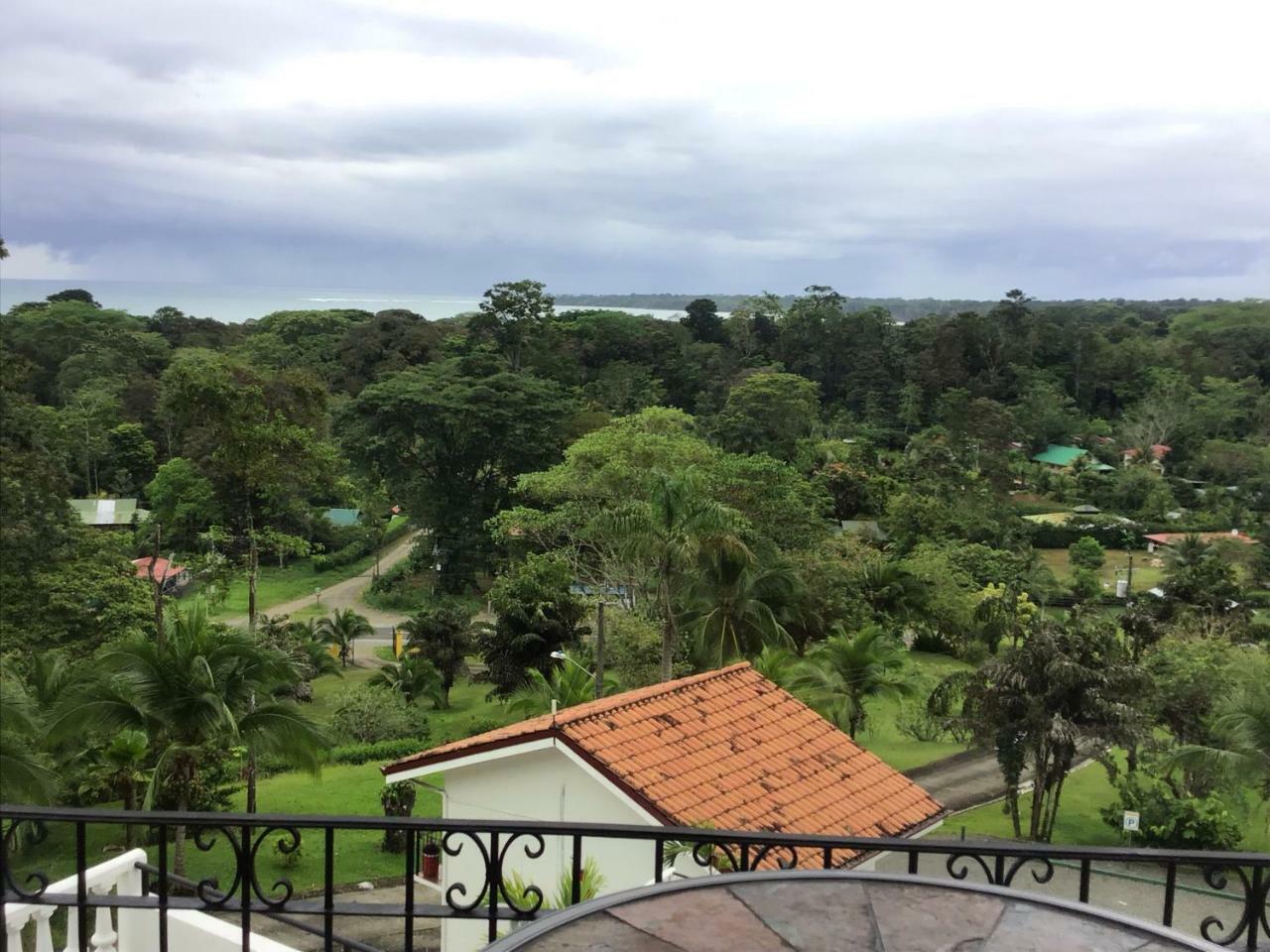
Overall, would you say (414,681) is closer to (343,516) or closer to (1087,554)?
(343,516)

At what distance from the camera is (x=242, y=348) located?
53844mm

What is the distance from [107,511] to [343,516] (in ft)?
26.8

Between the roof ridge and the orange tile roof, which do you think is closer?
the orange tile roof

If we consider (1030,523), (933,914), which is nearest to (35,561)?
(933,914)

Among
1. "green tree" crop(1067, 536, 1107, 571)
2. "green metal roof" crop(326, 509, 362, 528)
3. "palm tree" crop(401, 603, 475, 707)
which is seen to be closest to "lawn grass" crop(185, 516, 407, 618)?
"green metal roof" crop(326, 509, 362, 528)

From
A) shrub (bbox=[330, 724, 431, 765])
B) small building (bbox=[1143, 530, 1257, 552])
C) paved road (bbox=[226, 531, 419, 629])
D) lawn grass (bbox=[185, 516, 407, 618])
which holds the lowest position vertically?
paved road (bbox=[226, 531, 419, 629])

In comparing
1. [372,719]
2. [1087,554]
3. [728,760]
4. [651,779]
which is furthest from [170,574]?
[1087,554]

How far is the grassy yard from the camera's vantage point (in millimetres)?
34203

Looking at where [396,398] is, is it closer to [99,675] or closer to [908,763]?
[908,763]

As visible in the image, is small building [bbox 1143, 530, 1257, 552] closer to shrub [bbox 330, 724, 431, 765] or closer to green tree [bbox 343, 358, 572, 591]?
green tree [bbox 343, 358, 572, 591]

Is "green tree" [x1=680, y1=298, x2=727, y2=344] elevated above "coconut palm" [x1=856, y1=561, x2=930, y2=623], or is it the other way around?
"green tree" [x1=680, y1=298, x2=727, y2=344]

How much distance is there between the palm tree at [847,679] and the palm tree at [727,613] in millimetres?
2250

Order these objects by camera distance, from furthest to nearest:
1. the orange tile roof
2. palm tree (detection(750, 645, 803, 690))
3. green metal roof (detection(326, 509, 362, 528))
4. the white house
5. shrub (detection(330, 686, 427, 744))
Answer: green metal roof (detection(326, 509, 362, 528)) < shrub (detection(330, 686, 427, 744)) < palm tree (detection(750, 645, 803, 690)) < the orange tile roof < the white house

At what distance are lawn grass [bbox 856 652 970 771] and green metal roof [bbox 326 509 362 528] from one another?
79.2ft
